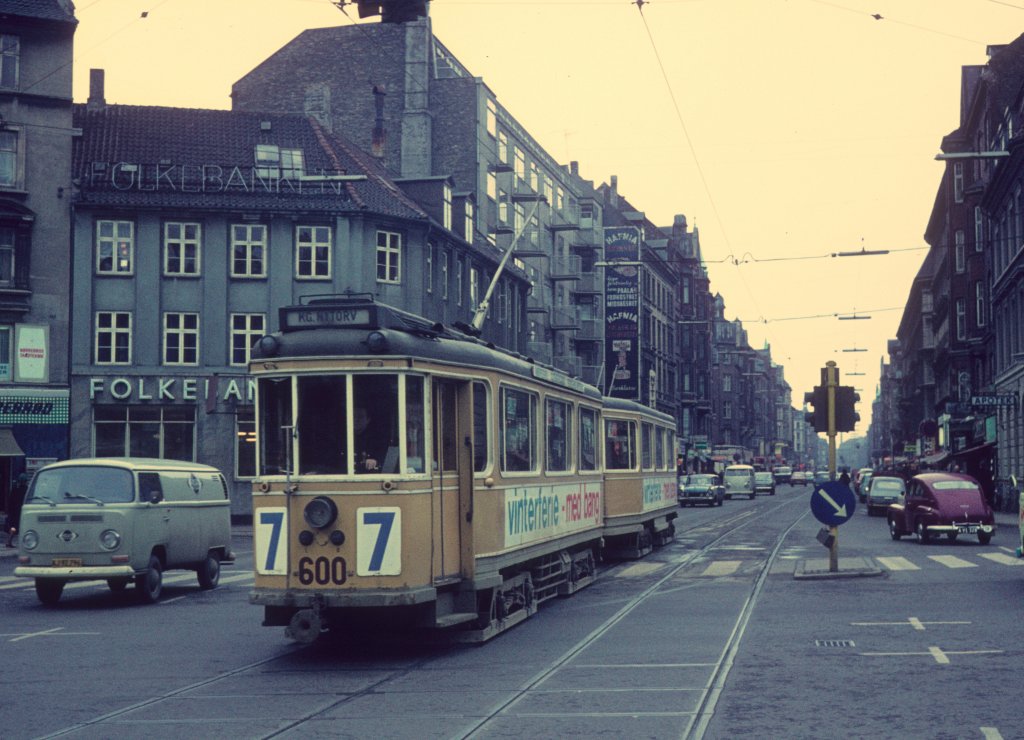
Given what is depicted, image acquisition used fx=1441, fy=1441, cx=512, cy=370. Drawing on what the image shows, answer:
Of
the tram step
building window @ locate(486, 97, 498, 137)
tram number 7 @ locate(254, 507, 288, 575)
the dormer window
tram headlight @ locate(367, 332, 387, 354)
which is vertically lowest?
the tram step

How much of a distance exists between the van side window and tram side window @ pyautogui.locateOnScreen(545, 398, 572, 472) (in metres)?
5.67

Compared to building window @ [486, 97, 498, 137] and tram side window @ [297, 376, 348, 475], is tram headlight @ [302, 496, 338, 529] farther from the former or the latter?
building window @ [486, 97, 498, 137]

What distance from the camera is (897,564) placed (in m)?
24.1

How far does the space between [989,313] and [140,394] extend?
36.1m

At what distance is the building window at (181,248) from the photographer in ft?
153

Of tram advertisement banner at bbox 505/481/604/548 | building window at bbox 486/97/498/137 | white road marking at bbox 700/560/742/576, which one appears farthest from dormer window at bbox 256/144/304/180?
tram advertisement banner at bbox 505/481/604/548

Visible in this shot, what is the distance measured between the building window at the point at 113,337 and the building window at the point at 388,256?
27.8ft

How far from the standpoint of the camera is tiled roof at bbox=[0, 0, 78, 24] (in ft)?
142

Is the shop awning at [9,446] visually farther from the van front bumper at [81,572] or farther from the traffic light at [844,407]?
the traffic light at [844,407]

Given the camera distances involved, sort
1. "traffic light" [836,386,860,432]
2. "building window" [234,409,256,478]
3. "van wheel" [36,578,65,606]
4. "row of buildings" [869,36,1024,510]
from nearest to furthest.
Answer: "van wheel" [36,578,65,606]
"traffic light" [836,386,860,432]
"building window" [234,409,256,478]
"row of buildings" [869,36,1024,510]

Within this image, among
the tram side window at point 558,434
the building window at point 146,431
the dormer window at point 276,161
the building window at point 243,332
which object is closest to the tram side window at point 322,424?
the tram side window at point 558,434

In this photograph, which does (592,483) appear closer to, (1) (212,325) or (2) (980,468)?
(1) (212,325)

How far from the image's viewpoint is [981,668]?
37.2 feet

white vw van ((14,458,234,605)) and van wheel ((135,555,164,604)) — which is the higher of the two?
white vw van ((14,458,234,605))
